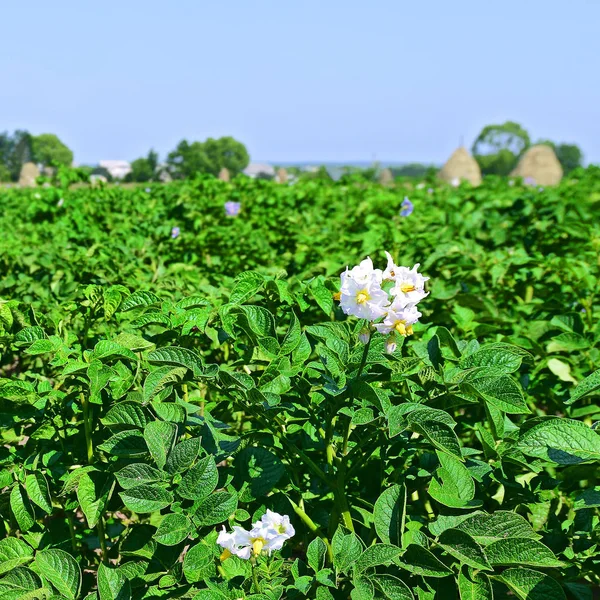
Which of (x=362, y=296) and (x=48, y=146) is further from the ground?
(x=48, y=146)

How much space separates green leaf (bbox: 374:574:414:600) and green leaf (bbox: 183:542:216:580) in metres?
0.32

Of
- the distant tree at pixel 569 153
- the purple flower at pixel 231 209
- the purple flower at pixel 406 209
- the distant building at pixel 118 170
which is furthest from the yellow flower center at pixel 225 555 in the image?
the distant tree at pixel 569 153

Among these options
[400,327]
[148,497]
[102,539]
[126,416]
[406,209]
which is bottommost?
[102,539]

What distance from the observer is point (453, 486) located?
1.38m

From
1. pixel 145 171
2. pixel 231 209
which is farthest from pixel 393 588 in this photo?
pixel 145 171

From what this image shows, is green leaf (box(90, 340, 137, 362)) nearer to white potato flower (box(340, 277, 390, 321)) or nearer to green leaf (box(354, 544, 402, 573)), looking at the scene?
white potato flower (box(340, 277, 390, 321))

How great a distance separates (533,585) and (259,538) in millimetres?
474

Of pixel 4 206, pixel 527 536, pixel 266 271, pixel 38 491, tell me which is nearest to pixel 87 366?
pixel 38 491

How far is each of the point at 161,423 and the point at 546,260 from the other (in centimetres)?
202

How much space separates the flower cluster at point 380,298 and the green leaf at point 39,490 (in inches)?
31.5

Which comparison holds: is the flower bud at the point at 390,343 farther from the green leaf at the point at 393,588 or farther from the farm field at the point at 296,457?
the green leaf at the point at 393,588

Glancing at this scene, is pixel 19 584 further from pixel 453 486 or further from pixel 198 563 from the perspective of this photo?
pixel 453 486

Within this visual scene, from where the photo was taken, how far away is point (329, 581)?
1288 mm

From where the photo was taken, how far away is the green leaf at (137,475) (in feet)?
4.41
